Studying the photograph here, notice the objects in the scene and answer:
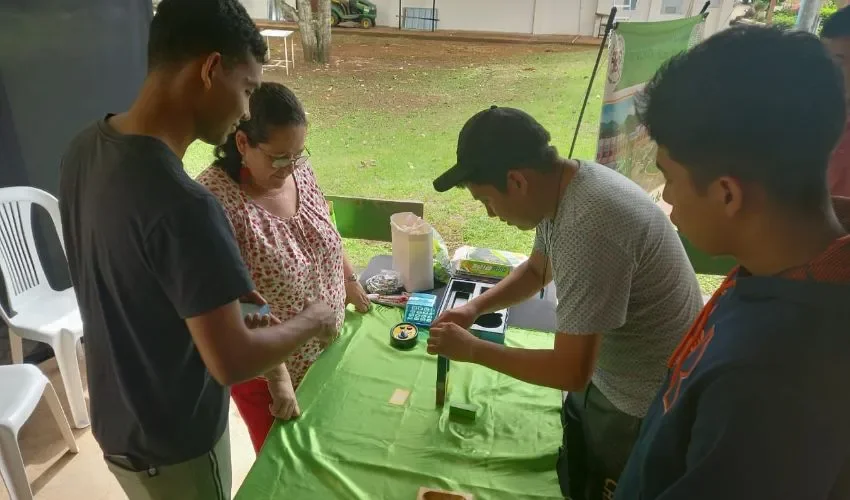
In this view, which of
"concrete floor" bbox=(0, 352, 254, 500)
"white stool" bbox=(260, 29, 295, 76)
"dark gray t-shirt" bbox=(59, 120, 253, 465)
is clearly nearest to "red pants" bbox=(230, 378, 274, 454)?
"dark gray t-shirt" bbox=(59, 120, 253, 465)

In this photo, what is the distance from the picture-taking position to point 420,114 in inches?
219

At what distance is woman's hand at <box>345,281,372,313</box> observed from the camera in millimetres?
1952

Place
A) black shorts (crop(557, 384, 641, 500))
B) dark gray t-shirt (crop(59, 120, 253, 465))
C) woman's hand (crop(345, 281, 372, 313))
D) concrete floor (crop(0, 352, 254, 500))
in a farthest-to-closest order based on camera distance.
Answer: concrete floor (crop(0, 352, 254, 500))
woman's hand (crop(345, 281, 372, 313))
black shorts (crop(557, 384, 641, 500))
dark gray t-shirt (crop(59, 120, 253, 465))

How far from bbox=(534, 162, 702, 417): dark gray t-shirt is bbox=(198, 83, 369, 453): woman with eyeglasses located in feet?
2.48

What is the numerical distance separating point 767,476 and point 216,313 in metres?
0.82

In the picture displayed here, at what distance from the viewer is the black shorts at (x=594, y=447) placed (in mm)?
1183

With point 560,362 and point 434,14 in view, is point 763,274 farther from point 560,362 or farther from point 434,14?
point 434,14

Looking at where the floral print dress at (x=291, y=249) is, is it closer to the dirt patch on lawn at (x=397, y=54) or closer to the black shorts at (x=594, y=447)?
the black shorts at (x=594, y=447)

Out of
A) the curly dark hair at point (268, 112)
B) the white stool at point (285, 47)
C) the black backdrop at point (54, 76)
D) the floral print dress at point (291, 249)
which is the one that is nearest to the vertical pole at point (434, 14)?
the white stool at point (285, 47)

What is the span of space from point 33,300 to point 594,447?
8.43ft

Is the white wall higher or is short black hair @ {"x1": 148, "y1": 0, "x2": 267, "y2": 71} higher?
the white wall

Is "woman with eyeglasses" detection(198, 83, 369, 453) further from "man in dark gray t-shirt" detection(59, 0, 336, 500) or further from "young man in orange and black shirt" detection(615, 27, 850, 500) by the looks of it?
"young man in orange and black shirt" detection(615, 27, 850, 500)

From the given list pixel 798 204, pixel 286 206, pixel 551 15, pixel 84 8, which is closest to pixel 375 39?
pixel 551 15

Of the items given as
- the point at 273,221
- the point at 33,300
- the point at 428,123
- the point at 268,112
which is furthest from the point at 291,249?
the point at 428,123
